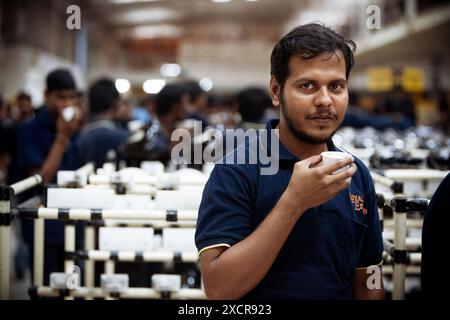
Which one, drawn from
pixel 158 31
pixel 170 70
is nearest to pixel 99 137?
pixel 170 70

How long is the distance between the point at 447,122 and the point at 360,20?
7.83 metres

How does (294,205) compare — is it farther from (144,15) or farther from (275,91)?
(144,15)

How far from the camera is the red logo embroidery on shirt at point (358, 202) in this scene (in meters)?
1.58

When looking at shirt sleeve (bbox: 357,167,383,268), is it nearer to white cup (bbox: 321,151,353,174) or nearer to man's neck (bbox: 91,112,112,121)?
white cup (bbox: 321,151,353,174)

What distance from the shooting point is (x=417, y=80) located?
1195 cm

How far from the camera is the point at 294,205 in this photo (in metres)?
1.33

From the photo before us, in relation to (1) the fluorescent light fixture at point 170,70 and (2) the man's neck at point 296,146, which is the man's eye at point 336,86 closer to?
(2) the man's neck at point 296,146

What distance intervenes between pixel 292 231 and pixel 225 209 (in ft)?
0.70

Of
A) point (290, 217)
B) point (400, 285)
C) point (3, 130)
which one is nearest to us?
point (290, 217)

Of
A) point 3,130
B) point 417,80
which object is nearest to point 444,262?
point 3,130

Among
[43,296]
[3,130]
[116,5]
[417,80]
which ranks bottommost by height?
[43,296]

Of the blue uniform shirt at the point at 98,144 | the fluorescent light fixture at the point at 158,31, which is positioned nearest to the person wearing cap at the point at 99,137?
the blue uniform shirt at the point at 98,144

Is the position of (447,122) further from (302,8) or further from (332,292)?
(302,8)

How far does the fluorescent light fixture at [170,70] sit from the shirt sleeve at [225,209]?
2323cm
